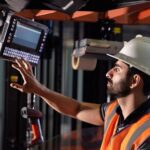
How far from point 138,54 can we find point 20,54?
69 centimetres

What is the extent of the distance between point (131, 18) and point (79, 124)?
2255mm

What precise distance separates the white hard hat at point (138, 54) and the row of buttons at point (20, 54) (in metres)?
0.52

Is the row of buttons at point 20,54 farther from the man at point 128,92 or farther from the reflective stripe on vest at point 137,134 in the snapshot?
the reflective stripe on vest at point 137,134

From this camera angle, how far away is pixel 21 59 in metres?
2.39

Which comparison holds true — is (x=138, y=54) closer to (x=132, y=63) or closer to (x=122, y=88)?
(x=132, y=63)

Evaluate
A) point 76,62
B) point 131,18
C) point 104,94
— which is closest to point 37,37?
point 76,62

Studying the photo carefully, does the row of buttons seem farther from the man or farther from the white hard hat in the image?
the white hard hat

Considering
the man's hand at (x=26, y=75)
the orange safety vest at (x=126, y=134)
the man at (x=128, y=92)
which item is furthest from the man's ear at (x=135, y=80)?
the man's hand at (x=26, y=75)

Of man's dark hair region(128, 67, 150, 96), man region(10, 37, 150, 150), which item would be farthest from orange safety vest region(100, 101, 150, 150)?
man's dark hair region(128, 67, 150, 96)

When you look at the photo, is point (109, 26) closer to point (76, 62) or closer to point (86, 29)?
point (76, 62)

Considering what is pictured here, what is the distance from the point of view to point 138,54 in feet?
7.36

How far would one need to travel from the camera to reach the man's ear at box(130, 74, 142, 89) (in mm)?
2209

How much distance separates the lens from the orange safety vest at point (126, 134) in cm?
201

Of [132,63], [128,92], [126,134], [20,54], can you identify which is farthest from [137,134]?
[20,54]
